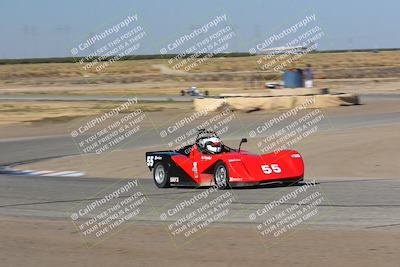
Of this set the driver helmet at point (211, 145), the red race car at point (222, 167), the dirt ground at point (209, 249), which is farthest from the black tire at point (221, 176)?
the dirt ground at point (209, 249)

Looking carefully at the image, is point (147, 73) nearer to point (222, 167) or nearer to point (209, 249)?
point (222, 167)

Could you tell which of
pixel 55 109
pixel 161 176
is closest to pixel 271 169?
pixel 161 176

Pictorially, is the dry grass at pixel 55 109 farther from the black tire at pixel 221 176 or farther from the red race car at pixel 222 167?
the black tire at pixel 221 176

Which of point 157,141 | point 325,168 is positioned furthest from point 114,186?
point 157,141

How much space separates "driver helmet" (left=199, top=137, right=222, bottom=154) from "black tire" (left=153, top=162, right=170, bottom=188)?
984 mm

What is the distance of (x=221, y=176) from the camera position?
1511 centimetres

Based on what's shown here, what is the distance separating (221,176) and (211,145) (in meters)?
0.72

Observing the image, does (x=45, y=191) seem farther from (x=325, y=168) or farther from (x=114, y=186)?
(x=325, y=168)

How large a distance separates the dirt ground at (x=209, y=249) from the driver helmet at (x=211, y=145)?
4.80 metres

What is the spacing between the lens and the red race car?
14883 mm

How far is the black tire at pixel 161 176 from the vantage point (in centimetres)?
1612

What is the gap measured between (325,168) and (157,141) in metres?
9.97

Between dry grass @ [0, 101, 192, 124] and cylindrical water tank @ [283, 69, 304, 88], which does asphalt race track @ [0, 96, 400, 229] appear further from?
cylindrical water tank @ [283, 69, 304, 88]

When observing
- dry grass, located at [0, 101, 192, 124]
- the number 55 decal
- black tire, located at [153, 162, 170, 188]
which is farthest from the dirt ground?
dry grass, located at [0, 101, 192, 124]
